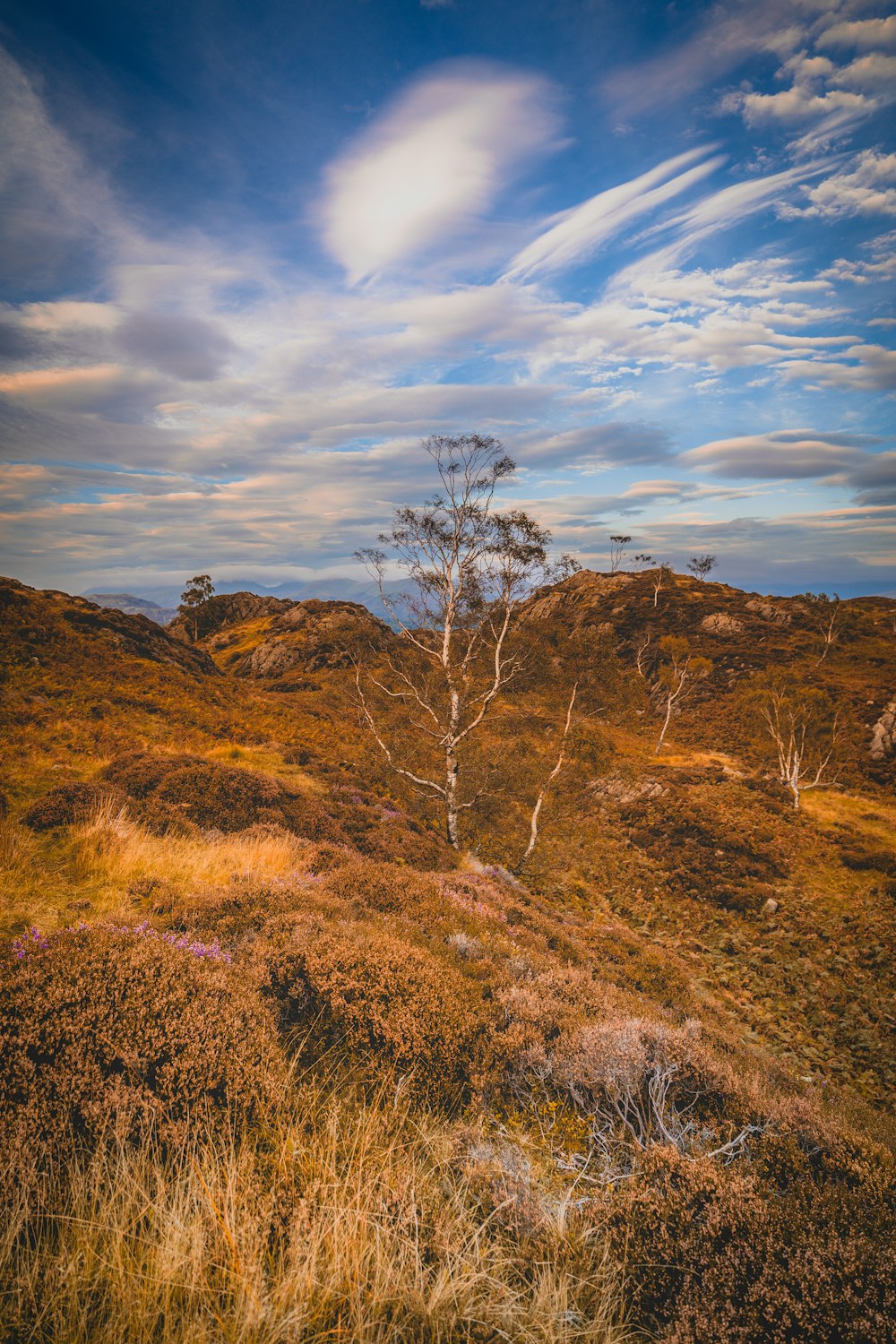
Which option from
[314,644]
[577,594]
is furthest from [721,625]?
[314,644]

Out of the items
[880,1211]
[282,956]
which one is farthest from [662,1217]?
[282,956]

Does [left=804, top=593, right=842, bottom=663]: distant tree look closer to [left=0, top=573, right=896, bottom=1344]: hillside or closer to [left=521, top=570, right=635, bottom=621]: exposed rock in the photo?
[left=521, top=570, right=635, bottom=621]: exposed rock

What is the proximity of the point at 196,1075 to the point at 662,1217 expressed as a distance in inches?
137

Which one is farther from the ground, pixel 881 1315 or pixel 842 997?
pixel 881 1315

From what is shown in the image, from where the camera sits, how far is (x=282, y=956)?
5922mm

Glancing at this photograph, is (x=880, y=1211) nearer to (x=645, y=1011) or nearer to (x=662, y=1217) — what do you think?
(x=662, y=1217)

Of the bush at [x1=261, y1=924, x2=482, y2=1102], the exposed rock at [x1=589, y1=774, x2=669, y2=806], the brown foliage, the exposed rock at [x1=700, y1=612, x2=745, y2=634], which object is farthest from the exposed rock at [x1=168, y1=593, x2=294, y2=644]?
the bush at [x1=261, y1=924, x2=482, y2=1102]

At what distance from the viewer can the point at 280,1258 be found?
2697 millimetres

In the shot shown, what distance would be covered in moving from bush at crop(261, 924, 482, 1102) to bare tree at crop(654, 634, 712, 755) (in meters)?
36.9

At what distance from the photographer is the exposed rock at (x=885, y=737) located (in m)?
29.9

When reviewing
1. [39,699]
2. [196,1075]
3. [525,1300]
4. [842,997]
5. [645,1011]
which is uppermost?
[39,699]

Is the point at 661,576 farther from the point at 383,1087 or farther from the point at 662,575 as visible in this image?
the point at 383,1087

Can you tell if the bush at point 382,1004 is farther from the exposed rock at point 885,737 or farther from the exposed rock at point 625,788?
the exposed rock at point 885,737

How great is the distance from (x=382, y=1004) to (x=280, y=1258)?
2713 mm
